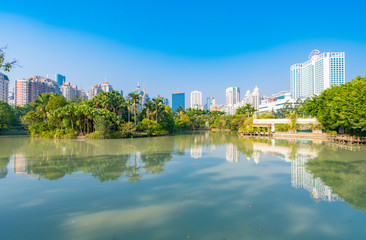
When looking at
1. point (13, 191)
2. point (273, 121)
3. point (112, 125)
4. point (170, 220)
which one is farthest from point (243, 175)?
point (273, 121)

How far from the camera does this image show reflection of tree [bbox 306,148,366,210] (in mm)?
7713

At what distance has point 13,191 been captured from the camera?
8148 mm

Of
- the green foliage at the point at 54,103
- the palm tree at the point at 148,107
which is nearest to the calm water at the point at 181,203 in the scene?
the green foliage at the point at 54,103

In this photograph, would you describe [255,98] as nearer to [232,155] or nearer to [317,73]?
[317,73]

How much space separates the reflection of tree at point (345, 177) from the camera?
25.3 ft

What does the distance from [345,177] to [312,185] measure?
2.66 m

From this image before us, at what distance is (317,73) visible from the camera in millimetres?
135625

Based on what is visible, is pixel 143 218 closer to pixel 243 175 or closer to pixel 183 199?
pixel 183 199

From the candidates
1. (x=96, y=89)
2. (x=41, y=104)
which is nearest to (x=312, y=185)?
(x=41, y=104)

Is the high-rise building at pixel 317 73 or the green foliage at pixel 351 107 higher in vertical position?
the high-rise building at pixel 317 73

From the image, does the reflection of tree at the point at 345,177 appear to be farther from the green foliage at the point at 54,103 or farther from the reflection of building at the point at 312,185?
the green foliage at the point at 54,103

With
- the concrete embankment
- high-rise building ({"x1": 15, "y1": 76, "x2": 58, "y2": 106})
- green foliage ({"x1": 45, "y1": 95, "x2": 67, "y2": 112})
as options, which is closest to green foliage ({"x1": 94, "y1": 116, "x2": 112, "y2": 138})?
green foliage ({"x1": 45, "y1": 95, "x2": 67, "y2": 112})

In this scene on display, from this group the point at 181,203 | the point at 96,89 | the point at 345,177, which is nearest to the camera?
the point at 181,203

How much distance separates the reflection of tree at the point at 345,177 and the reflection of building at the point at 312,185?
283 millimetres
